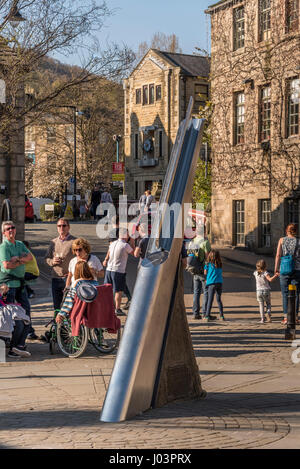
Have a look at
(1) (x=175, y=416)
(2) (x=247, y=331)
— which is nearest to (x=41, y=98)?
(2) (x=247, y=331)

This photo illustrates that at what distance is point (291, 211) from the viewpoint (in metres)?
27.5

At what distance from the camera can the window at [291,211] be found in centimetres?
2712

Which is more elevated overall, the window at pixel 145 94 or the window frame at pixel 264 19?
the window at pixel 145 94

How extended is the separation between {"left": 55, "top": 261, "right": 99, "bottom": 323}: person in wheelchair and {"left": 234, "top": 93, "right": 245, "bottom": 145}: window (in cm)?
2013

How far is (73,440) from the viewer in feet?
20.2

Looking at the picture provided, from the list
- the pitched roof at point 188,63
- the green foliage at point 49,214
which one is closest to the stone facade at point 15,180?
the green foliage at point 49,214

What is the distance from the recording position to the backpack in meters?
15.2

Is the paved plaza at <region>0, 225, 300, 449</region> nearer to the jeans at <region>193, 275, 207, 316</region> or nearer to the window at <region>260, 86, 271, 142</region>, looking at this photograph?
the jeans at <region>193, 275, 207, 316</region>

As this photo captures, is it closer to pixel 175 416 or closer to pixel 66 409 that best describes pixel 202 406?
pixel 175 416

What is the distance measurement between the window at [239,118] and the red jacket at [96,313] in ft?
66.8

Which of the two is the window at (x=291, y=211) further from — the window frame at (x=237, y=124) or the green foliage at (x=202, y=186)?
the green foliage at (x=202, y=186)

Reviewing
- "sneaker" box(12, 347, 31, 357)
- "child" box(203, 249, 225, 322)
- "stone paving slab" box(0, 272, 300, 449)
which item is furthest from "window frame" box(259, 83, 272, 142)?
"sneaker" box(12, 347, 31, 357)

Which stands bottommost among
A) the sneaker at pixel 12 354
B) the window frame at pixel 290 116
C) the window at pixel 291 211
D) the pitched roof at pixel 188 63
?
the sneaker at pixel 12 354

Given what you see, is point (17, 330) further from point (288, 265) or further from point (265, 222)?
point (265, 222)
